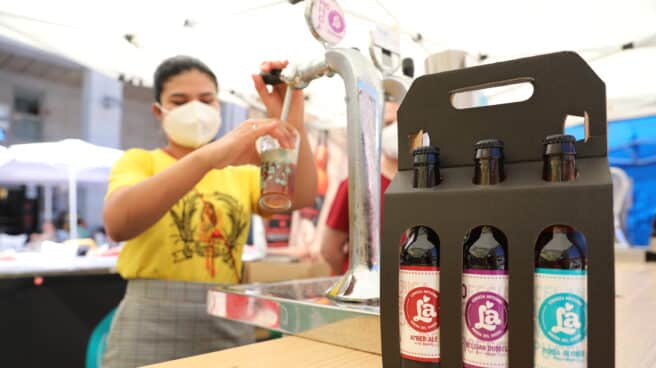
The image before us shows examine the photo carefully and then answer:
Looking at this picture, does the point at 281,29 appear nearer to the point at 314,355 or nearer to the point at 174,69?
the point at 174,69

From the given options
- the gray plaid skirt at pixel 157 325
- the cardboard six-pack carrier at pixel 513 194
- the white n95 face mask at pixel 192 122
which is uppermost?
the white n95 face mask at pixel 192 122

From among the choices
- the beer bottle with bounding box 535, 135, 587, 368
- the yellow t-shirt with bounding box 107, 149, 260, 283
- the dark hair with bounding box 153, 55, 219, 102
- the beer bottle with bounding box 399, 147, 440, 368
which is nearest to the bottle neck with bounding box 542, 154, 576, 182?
the beer bottle with bounding box 535, 135, 587, 368

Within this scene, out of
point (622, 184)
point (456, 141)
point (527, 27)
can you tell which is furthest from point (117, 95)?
point (456, 141)

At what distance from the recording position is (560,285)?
1.24 feet

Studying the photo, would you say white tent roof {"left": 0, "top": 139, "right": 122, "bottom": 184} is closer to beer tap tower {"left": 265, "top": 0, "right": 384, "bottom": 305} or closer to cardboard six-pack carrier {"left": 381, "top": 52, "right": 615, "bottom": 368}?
beer tap tower {"left": 265, "top": 0, "right": 384, "bottom": 305}

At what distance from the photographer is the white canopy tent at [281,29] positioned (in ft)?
7.34

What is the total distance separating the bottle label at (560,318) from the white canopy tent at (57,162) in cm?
318

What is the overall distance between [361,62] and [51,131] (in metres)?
6.58

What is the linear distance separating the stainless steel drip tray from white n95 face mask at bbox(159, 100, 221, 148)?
48 centimetres

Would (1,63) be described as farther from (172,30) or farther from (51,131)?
(172,30)

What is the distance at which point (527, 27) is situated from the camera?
96.5 inches

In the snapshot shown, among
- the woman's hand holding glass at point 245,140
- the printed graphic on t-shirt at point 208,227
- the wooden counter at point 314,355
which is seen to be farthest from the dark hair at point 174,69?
the wooden counter at point 314,355

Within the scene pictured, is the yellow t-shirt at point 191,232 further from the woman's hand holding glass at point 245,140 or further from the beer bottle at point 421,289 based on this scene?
the beer bottle at point 421,289

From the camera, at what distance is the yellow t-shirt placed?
3.81 feet
